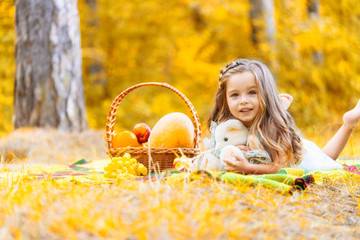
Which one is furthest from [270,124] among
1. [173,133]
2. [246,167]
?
[173,133]

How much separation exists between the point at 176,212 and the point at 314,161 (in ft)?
5.68

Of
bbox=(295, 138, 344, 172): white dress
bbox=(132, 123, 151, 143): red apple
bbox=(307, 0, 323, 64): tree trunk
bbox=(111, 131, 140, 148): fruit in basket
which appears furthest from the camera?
bbox=(307, 0, 323, 64): tree trunk

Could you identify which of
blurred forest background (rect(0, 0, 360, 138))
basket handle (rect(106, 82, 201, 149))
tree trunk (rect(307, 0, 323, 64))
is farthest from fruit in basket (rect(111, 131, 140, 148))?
tree trunk (rect(307, 0, 323, 64))

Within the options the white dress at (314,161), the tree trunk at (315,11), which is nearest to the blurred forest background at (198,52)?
the tree trunk at (315,11)

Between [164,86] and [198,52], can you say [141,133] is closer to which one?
[164,86]

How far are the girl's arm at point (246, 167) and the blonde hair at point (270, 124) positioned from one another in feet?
0.19

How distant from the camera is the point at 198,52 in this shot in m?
10.7

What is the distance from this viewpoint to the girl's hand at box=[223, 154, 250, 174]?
7.72 feet

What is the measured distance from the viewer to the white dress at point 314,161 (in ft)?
9.34

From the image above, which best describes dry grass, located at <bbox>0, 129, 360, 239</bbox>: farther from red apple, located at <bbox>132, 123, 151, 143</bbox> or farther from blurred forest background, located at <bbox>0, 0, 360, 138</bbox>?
blurred forest background, located at <bbox>0, 0, 360, 138</bbox>

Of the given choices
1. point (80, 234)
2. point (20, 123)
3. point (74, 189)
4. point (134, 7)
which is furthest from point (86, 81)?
point (80, 234)

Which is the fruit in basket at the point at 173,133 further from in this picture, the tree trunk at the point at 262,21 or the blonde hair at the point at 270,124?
the tree trunk at the point at 262,21

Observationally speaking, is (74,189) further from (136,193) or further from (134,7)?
(134,7)

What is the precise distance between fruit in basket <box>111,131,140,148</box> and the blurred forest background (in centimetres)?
411
